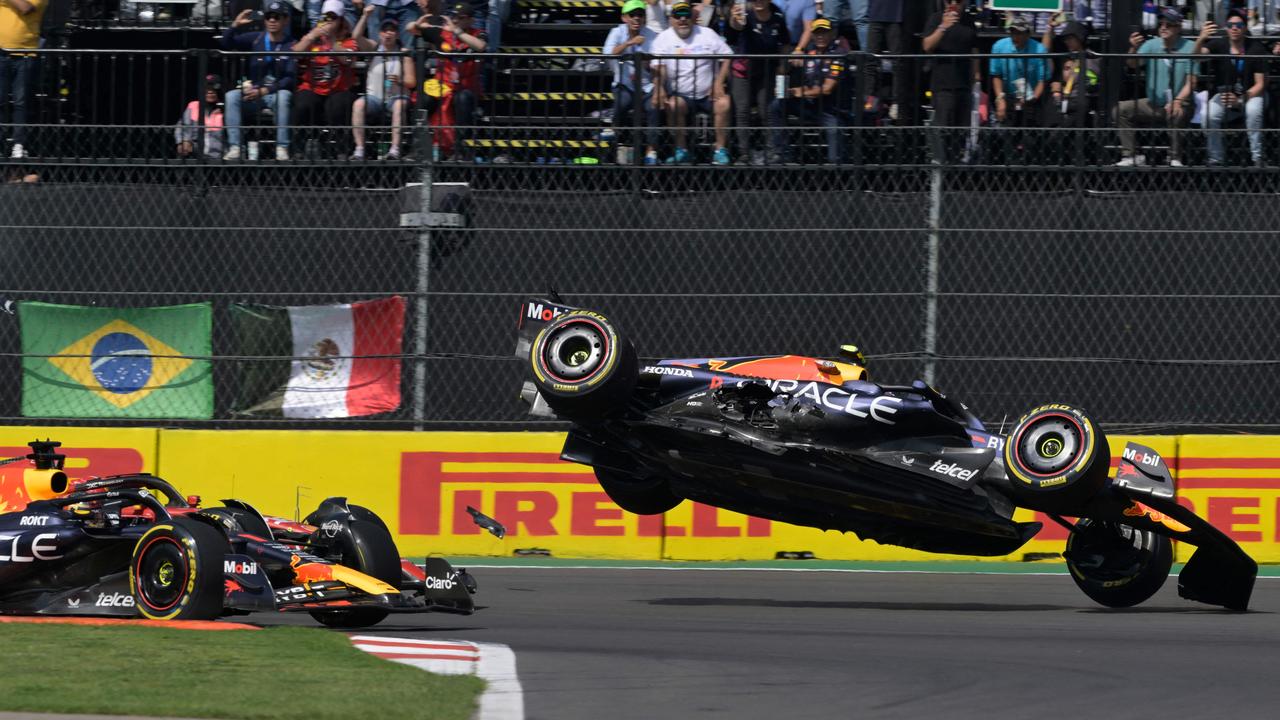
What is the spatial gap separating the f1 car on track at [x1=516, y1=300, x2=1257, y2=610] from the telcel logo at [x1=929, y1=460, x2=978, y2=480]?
0.01 meters

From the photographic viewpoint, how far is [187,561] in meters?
8.73

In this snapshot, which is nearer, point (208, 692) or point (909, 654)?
point (208, 692)

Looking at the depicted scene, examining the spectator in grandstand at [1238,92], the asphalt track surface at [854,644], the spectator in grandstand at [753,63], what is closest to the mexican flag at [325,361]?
the asphalt track surface at [854,644]

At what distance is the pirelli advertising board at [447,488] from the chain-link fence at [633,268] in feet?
0.64

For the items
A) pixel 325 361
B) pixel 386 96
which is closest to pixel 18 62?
pixel 386 96

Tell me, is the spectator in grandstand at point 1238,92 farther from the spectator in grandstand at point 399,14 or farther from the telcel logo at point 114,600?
the telcel logo at point 114,600

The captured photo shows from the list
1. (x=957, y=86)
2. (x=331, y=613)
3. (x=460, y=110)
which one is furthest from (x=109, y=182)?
(x=957, y=86)

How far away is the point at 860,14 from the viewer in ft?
49.1

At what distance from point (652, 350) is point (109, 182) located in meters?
4.11

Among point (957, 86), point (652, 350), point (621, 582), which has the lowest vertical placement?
point (621, 582)

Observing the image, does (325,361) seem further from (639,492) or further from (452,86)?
(639,492)

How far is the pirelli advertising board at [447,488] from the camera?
42.0ft

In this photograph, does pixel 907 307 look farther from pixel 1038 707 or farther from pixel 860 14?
pixel 1038 707

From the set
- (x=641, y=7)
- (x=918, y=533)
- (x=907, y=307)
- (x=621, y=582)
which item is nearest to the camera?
(x=918, y=533)
